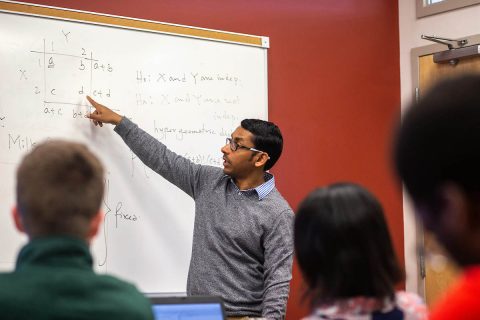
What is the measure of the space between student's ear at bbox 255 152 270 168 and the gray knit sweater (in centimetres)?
15

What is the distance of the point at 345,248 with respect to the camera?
4.42ft


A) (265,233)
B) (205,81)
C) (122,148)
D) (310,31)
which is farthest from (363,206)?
(310,31)

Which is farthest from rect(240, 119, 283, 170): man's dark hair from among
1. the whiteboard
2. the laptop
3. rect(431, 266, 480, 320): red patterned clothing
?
rect(431, 266, 480, 320): red patterned clothing

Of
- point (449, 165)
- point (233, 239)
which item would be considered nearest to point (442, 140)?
point (449, 165)

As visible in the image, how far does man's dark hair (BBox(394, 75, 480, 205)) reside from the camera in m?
0.70

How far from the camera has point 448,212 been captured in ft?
2.34

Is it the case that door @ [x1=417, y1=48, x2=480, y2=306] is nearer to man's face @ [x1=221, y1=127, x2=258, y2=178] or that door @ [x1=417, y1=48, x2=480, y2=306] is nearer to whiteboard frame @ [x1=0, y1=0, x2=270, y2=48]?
whiteboard frame @ [x1=0, y1=0, x2=270, y2=48]

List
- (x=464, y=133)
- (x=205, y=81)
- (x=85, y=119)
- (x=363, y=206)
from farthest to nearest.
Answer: (x=205, y=81)
(x=85, y=119)
(x=363, y=206)
(x=464, y=133)

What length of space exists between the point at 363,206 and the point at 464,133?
70 centimetres

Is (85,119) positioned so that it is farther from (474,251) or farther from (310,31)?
(474,251)

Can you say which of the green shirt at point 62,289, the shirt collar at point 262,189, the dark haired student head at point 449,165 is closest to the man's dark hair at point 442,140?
the dark haired student head at point 449,165

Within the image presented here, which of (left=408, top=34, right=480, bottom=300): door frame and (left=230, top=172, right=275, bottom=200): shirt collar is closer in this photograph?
(left=230, top=172, right=275, bottom=200): shirt collar

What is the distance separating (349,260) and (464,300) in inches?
22.2

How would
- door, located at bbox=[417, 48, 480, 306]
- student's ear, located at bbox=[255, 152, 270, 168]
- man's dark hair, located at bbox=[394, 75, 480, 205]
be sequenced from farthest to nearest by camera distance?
door, located at bbox=[417, 48, 480, 306] → student's ear, located at bbox=[255, 152, 270, 168] → man's dark hair, located at bbox=[394, 75, 480, 205]
